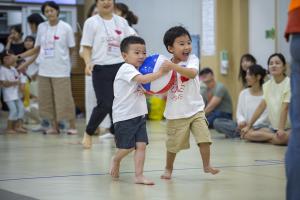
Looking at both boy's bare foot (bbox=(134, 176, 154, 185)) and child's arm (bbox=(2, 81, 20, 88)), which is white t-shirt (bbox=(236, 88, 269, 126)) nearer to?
child's arm (bbox=(2, 81, 20, 88))

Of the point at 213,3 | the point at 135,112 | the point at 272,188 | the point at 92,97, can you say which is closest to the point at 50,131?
the point at 92,97

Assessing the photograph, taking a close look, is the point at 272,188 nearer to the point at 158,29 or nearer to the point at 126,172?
the point at 126,172

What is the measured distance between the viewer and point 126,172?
5793 mm

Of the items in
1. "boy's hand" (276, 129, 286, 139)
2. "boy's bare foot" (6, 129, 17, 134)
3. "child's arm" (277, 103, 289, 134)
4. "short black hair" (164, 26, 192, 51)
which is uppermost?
"short black hair" (164, 26, 192, 51)

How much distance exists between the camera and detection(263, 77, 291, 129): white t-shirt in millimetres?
7938

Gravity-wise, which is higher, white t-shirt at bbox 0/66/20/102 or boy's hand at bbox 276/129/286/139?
white t-shirt at bbox 0/66/20/102

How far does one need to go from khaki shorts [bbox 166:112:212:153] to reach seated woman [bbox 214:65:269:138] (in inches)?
133

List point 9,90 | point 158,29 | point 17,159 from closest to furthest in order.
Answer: point 17,159, point 9,90, point 158,29

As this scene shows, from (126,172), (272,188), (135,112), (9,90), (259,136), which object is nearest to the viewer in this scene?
(272,188)

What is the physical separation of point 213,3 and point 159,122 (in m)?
2.36

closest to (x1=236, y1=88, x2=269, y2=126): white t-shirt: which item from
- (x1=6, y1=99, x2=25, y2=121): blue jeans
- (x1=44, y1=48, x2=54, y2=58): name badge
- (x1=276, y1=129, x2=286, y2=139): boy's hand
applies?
(x1=276, y1=129, x2=286, y2=139): boy's hand

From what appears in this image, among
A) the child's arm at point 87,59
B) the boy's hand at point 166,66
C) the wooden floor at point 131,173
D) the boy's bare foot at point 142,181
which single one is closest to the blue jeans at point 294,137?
the wooden floor at point 131,173

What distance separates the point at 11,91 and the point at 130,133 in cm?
572

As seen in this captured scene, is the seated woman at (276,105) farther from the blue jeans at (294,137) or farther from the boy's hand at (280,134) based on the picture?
the blue jeans at (294,137)
